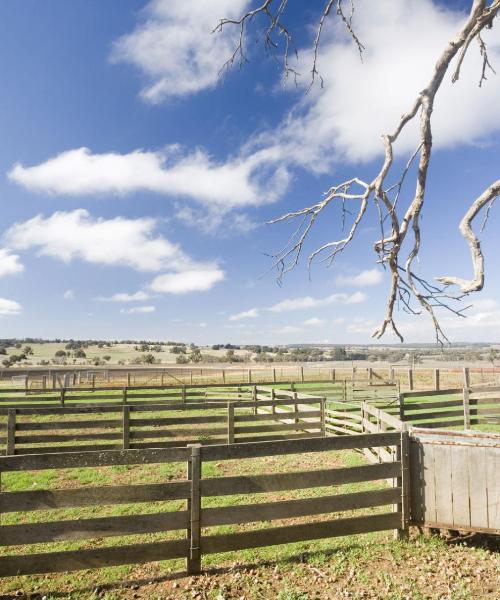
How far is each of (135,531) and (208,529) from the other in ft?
6.66

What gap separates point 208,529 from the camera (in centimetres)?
654

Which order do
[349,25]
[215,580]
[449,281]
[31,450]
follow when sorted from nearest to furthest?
1. [449,281]
2. [349,25]
3. [215,580]
4. [31,450]

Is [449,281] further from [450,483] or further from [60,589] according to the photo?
[60,589]

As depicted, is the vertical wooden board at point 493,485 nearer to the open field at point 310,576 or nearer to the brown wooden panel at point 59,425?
the open field at point 310,576

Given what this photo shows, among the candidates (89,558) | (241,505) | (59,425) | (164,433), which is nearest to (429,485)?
(241,505)

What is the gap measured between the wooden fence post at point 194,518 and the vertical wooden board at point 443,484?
123 inches

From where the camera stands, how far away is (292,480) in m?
5.44

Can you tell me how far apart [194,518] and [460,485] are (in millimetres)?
3364

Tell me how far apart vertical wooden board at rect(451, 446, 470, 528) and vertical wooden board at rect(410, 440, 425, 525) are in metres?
0.40

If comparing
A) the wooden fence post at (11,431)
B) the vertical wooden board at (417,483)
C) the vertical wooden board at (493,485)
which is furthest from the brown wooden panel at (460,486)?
the wooden fence post at (11,431)

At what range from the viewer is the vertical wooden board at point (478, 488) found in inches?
214

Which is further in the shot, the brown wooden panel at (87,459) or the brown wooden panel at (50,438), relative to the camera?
the brown wooden panel at (50,438)

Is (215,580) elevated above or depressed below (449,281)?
below

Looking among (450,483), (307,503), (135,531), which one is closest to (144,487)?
(135,531)
